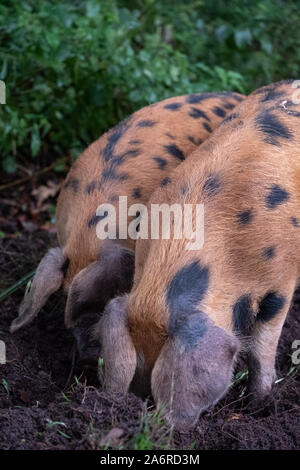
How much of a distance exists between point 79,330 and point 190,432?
Answer: 50.5 inches

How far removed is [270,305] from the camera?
4145 millimetres

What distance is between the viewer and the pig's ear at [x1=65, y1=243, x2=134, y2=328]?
175 inches

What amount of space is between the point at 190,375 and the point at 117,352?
1.39 feet

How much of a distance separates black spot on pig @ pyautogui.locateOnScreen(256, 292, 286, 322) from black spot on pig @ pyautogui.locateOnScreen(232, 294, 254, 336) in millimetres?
143

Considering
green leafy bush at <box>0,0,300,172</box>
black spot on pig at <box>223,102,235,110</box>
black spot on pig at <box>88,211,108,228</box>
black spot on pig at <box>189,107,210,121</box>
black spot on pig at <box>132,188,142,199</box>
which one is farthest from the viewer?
green leafy bush at <box>0,0,300,172</box>

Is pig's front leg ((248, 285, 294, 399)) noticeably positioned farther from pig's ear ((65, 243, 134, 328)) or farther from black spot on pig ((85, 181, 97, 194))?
black spot on pig ((85, 181, 97, 194))

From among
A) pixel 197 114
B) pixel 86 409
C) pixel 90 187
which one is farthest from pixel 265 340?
pixel 197 114

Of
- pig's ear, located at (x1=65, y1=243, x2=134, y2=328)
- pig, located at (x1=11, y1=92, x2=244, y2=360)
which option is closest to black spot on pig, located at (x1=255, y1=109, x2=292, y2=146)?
pig, located at (x1=11, y1=92, x2=244, y2=360)

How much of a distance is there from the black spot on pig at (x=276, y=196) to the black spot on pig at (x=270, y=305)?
0.49m

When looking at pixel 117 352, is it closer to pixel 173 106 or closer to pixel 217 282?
pixel 217 282

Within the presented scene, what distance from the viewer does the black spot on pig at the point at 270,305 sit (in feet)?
13.6

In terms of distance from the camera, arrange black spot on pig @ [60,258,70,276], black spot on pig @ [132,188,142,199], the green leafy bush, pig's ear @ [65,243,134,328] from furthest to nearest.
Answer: the green leafy bush < black spot on pig @ [132,188,142,199] < black spot on pig @ [60,258,70,276] < pig's ear @ [65,243,134,328]

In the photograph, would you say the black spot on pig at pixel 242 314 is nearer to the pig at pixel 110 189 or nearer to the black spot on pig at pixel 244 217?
the black spot on pig at pixel 244 217
